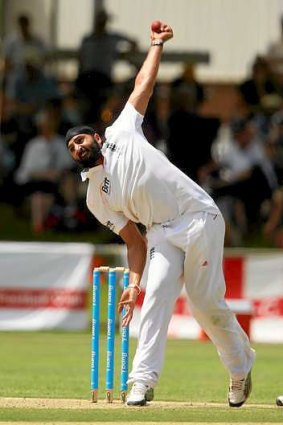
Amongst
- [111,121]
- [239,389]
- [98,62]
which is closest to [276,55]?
[98,62]

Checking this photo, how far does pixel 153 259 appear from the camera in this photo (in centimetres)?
931

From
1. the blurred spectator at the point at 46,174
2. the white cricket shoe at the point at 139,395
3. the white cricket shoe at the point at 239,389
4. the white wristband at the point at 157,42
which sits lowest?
the blurred spectator at the point at 46,174

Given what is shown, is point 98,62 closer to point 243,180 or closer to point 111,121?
point 111,121

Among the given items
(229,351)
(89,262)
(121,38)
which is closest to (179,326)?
(89,262)

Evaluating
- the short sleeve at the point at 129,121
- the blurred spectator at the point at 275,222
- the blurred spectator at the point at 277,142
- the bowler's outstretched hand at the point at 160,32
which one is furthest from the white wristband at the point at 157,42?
the blurred spectator at the point at 277,142

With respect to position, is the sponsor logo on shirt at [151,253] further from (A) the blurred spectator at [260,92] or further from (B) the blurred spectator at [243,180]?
(A) the blurred spectator at [260,92]

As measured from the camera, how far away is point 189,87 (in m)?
21.3

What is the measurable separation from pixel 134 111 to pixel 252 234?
11.3m

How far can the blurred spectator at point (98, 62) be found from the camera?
69.3ft

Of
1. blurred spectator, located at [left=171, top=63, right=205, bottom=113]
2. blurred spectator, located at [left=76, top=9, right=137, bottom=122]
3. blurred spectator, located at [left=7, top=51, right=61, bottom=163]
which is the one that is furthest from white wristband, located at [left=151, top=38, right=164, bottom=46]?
blurred spectator, located at [left=7, top=51, right=61, bottom=163]

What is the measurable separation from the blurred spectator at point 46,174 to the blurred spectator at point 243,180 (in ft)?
7.00

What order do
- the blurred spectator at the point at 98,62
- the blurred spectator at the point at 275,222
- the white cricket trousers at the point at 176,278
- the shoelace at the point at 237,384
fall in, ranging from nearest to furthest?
the white cricket trousers at the point at 176,278, the shoelace at the point at 237,384, the blurred spectator at the point at 275,222, the blurred spectator at the point at 98,62

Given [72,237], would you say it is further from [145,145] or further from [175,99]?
[145,145]

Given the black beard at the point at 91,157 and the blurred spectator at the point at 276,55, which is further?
the blurred spectator at the point at 276,55
